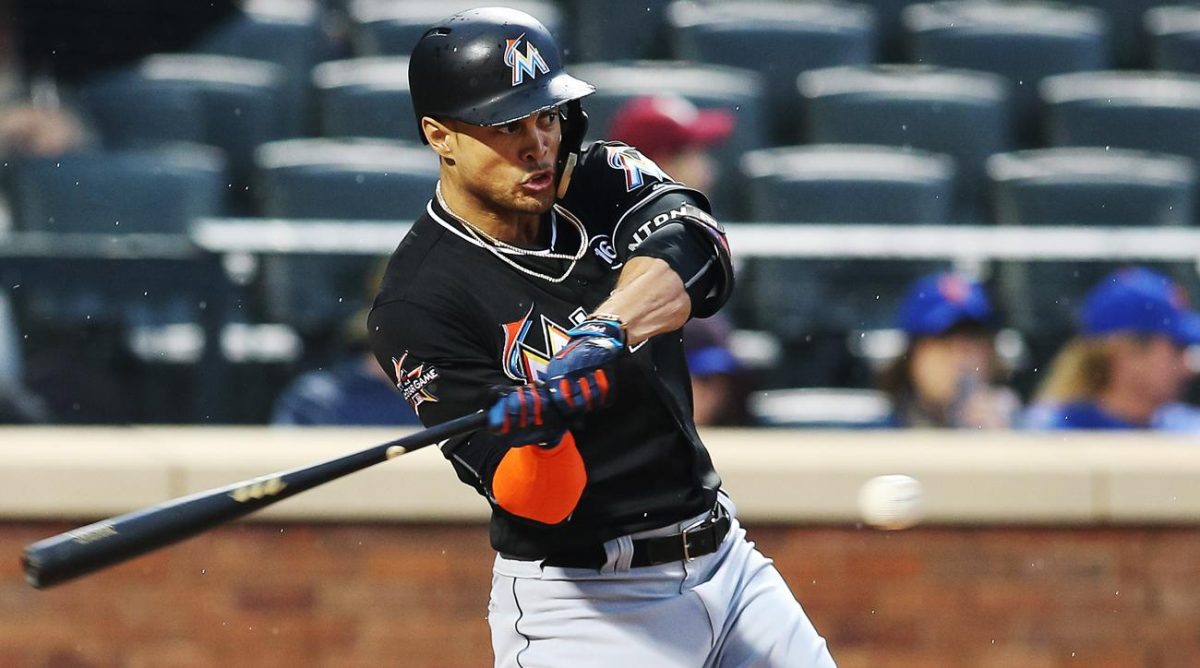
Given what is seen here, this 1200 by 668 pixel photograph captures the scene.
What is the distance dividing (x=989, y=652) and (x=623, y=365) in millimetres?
2090

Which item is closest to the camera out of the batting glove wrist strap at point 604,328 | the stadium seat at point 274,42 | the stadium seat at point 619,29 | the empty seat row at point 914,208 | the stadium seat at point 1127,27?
the batting glove wrist strap at point 604,328

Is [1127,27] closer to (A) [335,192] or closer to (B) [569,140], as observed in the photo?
(A) [335,192]

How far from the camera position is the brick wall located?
4270 millimetres

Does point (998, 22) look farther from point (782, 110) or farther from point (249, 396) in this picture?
point (249, 396)

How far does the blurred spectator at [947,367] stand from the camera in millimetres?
4703

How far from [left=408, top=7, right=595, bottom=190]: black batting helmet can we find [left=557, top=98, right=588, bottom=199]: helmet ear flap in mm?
41

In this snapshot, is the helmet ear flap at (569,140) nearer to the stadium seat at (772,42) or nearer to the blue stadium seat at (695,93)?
the blue stadium seat at (695,93)

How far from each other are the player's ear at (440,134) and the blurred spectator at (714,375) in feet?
6.25

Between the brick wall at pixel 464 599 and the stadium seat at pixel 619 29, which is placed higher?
the stadium seat at pixel 619 29

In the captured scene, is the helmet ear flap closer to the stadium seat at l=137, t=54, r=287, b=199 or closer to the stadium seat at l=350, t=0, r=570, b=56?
the stadium seat at l=137, t=54, r=287, b=199

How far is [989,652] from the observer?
14.3 ft

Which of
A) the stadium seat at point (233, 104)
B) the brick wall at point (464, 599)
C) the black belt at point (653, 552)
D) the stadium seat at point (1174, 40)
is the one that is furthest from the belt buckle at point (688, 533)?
the stadium seat at point (1174, 40)

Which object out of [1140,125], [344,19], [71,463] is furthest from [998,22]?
[71,463]

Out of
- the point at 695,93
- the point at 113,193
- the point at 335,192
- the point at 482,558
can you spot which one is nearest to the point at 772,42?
the point at 695,93
